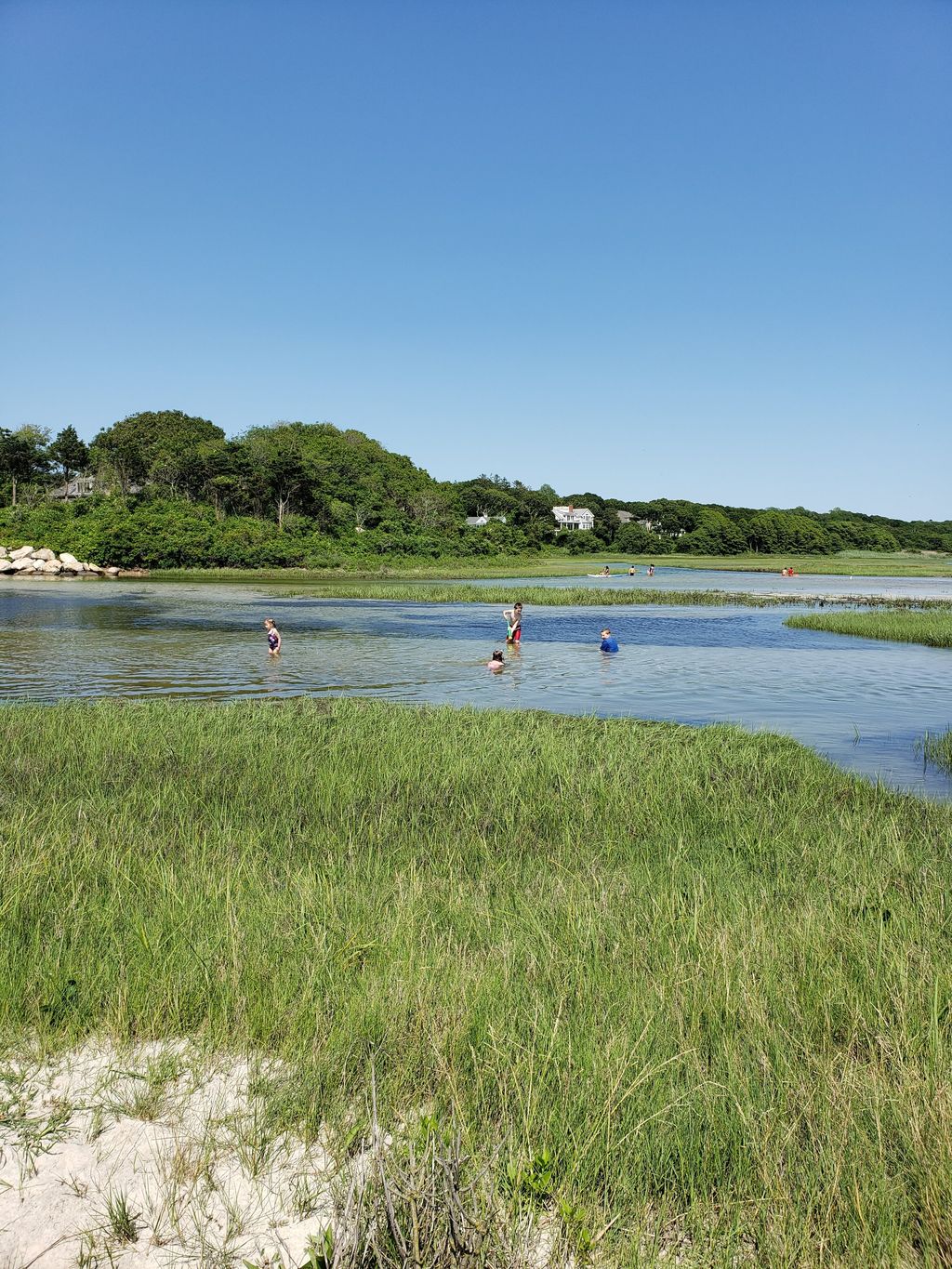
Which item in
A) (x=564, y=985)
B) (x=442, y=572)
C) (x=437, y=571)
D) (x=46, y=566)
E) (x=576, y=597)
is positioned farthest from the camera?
(x=437, y=571)

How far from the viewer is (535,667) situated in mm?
27844

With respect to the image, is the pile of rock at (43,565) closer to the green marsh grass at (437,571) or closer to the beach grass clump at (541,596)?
the green marsh grass at (437,571)

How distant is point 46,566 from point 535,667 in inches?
2774

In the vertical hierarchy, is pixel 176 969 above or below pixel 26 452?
below

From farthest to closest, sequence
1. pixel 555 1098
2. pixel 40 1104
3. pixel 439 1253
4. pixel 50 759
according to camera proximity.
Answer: pixel 50 759, pixel 40 1104, pixel 555 1098, pixel 439 1253

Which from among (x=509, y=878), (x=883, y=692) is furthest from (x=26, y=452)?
(x=509, y=878)

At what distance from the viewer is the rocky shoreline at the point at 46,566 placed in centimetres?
8262

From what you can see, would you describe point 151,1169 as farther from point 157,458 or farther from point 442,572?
point 157,458

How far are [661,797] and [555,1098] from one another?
7478mm

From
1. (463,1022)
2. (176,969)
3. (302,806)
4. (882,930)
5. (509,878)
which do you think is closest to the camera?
(463,1022)

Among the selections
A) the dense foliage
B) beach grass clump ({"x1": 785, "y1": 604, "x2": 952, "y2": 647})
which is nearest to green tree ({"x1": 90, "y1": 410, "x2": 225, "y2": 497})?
the dense foliage

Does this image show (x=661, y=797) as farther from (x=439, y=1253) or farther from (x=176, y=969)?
(x=439, y=1253)

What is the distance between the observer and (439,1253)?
328cm

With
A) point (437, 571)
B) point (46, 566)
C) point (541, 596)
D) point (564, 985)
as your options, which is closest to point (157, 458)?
point (46, 566)
